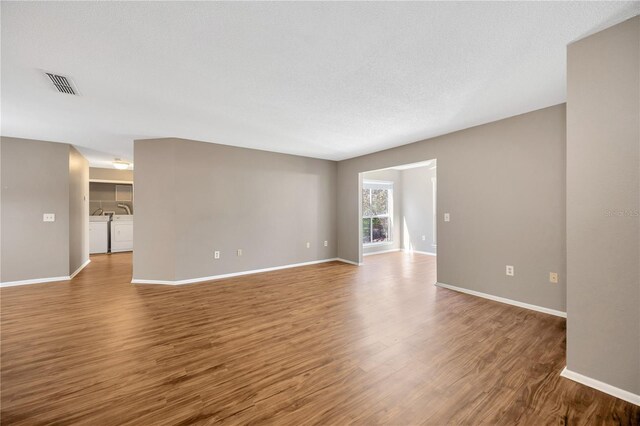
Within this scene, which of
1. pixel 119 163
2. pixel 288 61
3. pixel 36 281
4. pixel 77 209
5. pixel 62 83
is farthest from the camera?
pixel 119 163

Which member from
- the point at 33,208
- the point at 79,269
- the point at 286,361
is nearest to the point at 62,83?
the point at 286,361

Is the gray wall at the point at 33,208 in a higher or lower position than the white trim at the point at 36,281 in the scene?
higher

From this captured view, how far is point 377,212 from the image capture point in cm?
766

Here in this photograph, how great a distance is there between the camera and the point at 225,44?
1.78 metres

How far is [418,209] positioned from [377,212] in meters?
1.19

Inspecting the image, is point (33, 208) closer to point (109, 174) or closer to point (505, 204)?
point (109, 174)

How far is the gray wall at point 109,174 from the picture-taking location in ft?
24.0

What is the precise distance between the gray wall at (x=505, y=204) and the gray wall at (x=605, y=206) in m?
1.36

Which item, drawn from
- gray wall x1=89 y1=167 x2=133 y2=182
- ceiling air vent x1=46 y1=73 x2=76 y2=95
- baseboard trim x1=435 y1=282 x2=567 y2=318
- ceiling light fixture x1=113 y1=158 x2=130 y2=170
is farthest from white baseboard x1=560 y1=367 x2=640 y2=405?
gray wall x1=89 y1=167 x2=133 y2=182

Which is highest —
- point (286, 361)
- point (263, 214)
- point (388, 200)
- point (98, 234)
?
point (388, 200)

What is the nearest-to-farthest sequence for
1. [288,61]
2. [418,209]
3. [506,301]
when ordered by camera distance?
[288,61], [506,301], [418,209]

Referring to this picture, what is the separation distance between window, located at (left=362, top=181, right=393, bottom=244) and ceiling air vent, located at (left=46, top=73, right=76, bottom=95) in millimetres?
6147

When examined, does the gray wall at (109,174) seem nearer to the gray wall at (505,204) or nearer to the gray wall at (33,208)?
the gray wall at (33,208)

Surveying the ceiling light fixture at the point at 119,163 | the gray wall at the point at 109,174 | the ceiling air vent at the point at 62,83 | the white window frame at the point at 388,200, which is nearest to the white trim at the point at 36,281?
the ceiling light fixture at the point at 119,163
